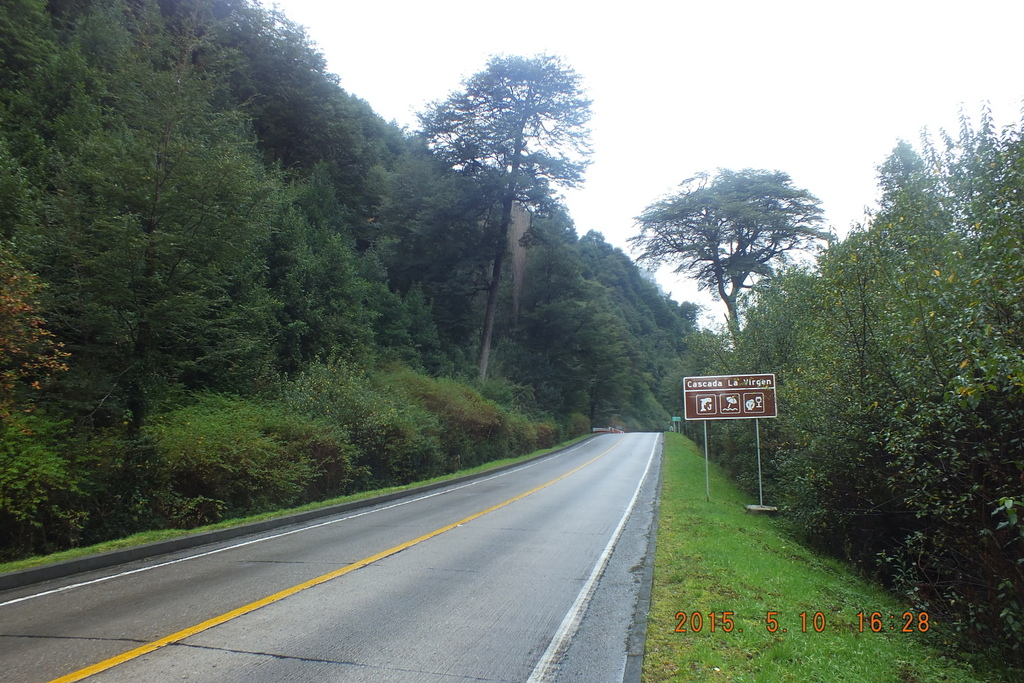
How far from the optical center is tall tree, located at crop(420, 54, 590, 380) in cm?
3161

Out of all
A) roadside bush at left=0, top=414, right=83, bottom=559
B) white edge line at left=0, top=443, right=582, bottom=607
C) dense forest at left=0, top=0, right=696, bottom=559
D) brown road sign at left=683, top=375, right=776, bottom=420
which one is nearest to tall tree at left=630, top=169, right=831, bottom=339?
dense forest at left=0, top=0, right=696, bottom=559

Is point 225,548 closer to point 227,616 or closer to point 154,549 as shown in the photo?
point 154,549

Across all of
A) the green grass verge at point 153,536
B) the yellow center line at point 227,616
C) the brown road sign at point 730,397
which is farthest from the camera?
the brown road sign at point 730,397

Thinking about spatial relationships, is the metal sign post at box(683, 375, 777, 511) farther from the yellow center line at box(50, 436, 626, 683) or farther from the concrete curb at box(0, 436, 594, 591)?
the concrete curb at box(0, 436, 594, 591)

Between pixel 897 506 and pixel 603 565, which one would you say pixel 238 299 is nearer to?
pixel 603 565

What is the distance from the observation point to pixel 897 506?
32.2 feet

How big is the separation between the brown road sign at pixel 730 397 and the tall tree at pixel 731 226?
12.8 metres

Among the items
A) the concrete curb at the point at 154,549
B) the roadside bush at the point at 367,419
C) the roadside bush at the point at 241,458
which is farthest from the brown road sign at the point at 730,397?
the roadside bush at the point at 241,458

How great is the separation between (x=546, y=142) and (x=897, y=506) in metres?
27.2

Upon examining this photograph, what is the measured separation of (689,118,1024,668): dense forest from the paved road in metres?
3.58

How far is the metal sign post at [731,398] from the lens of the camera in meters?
14.7

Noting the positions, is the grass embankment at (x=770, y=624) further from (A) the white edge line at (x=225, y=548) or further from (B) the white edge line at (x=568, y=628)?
(A) the white edge line at (x=225, y=548)

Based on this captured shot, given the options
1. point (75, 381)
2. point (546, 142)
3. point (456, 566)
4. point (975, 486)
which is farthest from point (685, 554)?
point (546, 142)

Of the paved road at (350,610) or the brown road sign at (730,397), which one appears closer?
the paved road at (350,610)
